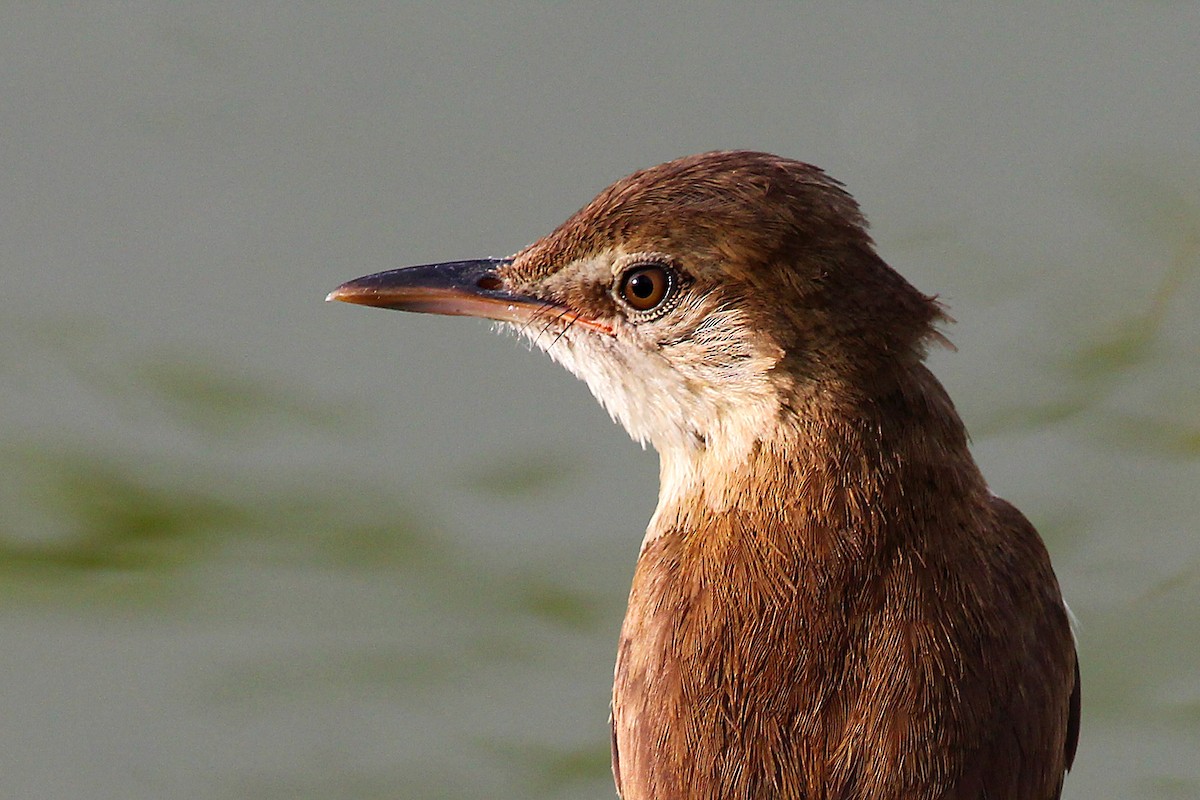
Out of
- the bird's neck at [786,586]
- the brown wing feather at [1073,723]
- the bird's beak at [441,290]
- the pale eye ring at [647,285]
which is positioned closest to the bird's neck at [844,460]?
the bird's neck at [786,586]

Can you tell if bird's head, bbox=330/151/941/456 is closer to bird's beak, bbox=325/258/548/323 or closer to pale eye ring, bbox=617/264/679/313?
pale eye ring, bbox=617/264/679/313

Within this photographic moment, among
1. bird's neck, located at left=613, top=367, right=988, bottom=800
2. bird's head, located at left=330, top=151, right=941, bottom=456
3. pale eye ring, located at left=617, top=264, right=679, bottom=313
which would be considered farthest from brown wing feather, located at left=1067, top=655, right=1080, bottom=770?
pale eye ring, located at left=617, top=264, right=679, bottom=313

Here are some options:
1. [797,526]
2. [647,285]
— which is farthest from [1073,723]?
[647,285]

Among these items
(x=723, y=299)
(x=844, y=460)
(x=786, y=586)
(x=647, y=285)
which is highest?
(x=647, y=285)

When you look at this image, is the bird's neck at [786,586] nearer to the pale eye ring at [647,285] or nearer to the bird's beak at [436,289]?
the pale eye ring at [647,285]

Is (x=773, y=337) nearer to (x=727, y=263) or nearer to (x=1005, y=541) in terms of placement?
(x=727, y=263)

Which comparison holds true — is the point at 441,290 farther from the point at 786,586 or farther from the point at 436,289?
the point at 786,586
